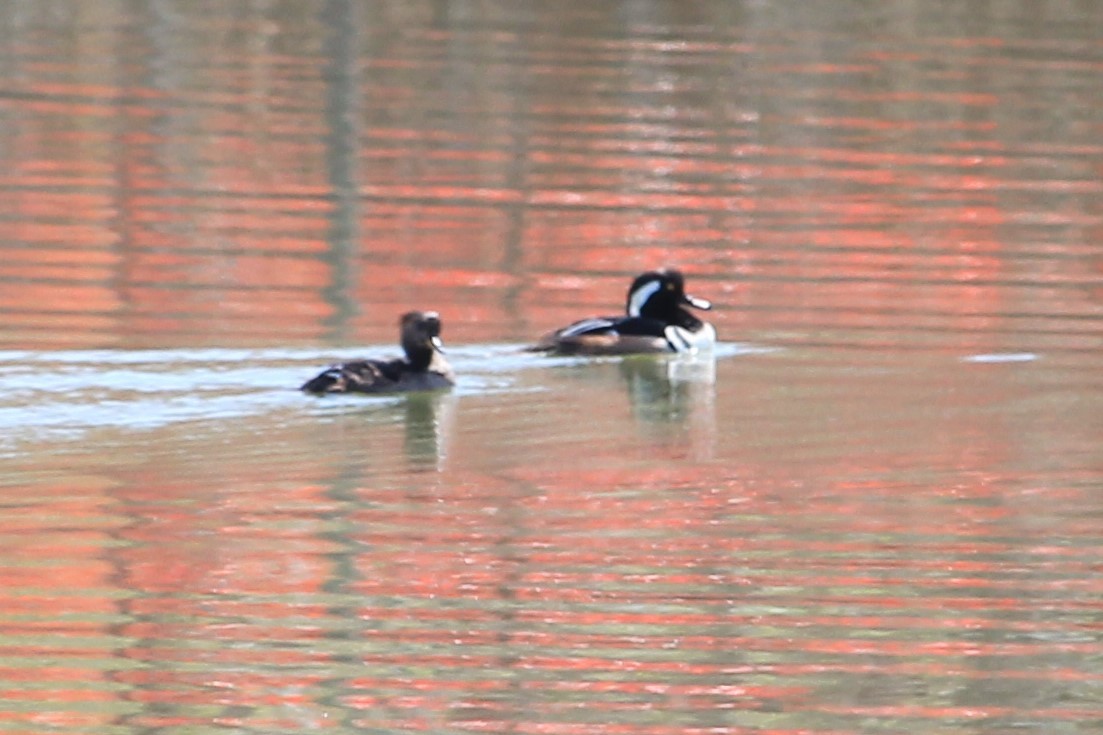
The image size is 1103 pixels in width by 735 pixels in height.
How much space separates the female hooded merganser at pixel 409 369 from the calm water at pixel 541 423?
0.34 ft

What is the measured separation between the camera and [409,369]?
40.6 ft

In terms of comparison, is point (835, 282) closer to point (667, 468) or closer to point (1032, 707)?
point (667, 468)

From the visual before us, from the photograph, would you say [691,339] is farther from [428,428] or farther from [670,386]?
[428,428]

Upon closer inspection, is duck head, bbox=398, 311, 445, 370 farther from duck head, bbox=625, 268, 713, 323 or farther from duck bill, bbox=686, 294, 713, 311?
duck bill, bbox=686, 294, 713, 311

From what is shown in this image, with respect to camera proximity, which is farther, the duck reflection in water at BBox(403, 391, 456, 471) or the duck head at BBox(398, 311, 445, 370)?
the duck head at BBox(398, 311, 445, 370)

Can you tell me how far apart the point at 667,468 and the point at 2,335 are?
11.5ft

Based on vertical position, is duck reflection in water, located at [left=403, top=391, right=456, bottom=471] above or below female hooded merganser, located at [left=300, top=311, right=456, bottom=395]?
below

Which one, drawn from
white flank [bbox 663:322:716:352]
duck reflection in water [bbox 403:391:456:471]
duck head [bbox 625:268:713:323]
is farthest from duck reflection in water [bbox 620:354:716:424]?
duck reflection in water [bbox 403:391:456:471]

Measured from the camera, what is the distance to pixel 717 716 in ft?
25.2

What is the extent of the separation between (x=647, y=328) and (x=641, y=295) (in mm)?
477

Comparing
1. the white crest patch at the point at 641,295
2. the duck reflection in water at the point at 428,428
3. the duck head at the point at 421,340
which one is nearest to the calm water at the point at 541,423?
the duck reflection in water at the point at 428,428

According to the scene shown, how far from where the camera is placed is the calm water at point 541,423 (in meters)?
8.02

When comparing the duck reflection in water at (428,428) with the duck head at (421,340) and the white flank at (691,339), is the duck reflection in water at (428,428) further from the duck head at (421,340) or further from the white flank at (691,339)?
the white flank at (691,339)

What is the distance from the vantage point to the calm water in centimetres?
802
